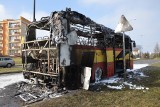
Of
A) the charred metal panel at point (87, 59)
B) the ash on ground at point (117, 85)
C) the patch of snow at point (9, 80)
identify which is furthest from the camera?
the patch of snow at point (9, 80)

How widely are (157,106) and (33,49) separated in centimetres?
719

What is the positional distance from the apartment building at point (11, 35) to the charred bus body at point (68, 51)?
71757 millimetres

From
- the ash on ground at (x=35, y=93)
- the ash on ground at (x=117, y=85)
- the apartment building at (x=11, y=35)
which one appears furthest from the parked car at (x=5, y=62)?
the apartment building at (x=11, y=35)

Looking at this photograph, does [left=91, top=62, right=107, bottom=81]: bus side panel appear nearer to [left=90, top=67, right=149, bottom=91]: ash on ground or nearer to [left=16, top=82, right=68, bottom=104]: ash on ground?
[left=90, top=67, right=149, bottom=91]: ash on ground

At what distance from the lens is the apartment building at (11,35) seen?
272ft

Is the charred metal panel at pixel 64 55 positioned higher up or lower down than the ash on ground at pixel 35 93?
higher up

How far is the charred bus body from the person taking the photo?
992 centimetres

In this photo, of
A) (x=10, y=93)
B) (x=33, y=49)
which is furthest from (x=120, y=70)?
(x=10, y=93)

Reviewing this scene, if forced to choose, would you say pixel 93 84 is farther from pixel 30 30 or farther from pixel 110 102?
pixel 30 30

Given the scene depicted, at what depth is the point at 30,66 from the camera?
12.7 m

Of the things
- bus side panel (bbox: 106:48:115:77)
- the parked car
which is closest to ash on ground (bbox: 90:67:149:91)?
bus side panel (bbox: 106:48:115:77)

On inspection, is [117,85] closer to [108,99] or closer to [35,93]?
[108,99]

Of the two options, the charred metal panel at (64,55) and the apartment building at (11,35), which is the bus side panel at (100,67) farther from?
the apartment building at (11,35)

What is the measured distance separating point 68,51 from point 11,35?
79.9m
